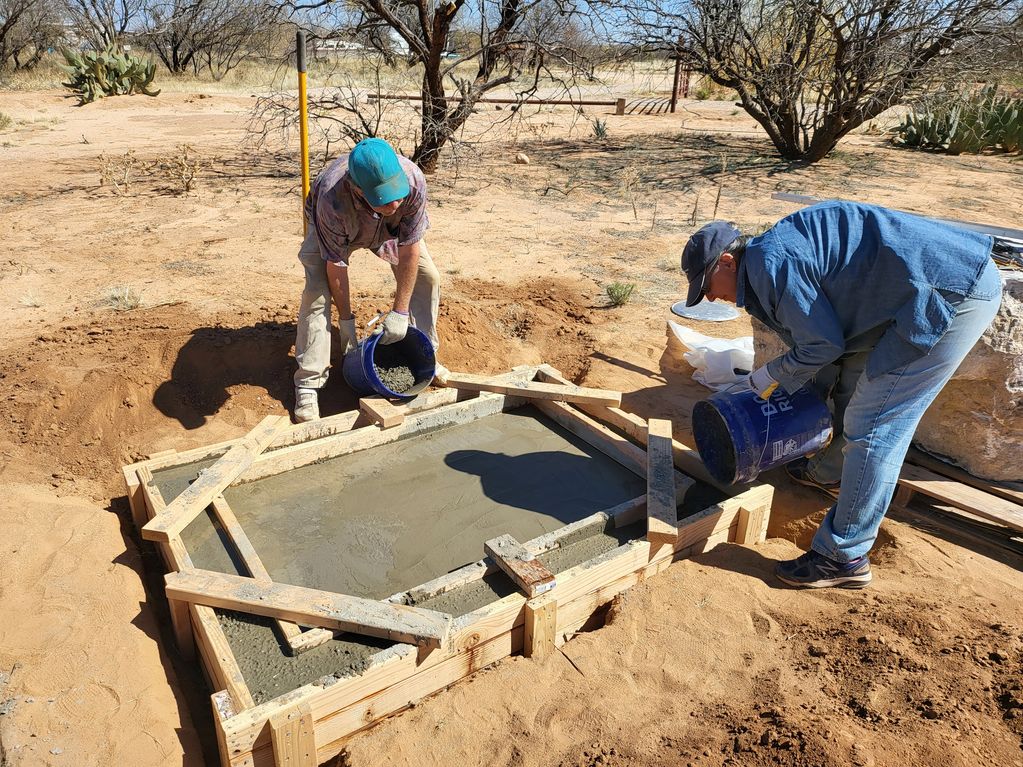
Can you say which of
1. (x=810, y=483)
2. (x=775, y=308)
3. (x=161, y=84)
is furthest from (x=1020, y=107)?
(x=161, y=84)

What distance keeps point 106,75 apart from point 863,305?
20.7 meters

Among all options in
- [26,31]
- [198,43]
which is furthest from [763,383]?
[26,31]

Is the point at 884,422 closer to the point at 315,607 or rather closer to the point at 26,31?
the point at 315,607

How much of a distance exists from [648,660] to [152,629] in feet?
5.97

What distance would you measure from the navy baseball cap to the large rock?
1.49 meters

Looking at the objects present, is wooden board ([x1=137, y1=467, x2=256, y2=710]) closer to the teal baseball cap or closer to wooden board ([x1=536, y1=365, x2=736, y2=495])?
the teal baseball cap

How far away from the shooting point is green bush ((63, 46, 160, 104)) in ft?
59.2

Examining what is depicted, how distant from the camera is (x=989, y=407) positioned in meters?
3.41

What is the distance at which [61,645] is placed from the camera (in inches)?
103

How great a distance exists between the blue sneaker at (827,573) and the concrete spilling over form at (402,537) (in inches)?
13.0

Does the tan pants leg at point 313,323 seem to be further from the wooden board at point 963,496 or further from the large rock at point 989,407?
the large rock at point 989,407

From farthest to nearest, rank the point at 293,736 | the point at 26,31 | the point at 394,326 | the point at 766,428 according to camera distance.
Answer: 1. the point at 26,31
2. the point at 394,326
3. the point at 766,428
4. the point at 293,736

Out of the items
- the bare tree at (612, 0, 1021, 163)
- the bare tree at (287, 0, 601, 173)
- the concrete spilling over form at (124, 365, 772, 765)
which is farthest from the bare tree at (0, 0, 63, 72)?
the concrete spilling over form at (124, 365, 772, 765)

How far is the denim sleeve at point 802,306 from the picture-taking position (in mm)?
2486
